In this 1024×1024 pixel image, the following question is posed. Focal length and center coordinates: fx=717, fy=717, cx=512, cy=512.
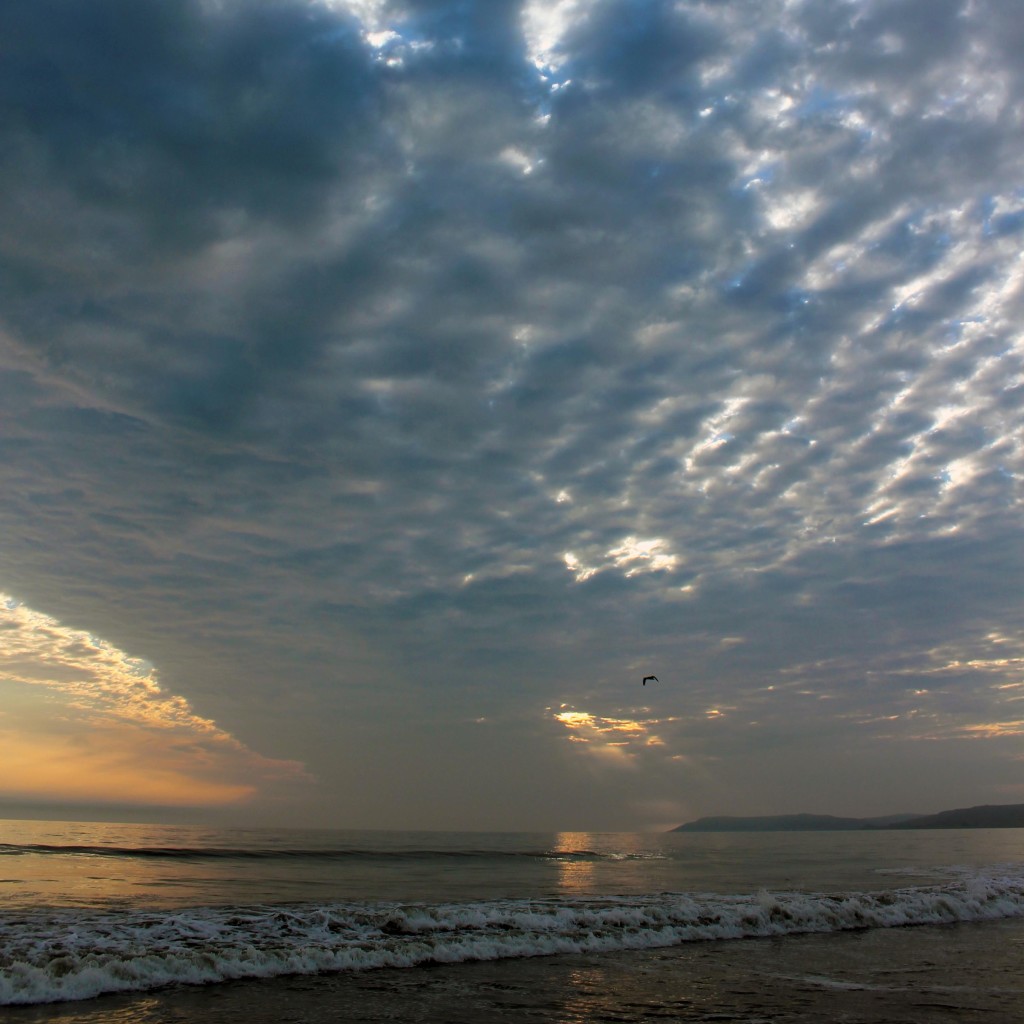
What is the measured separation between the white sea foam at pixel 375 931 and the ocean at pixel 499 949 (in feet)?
0.22

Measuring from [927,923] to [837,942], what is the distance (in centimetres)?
A: 747

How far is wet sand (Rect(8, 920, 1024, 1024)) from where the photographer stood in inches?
508

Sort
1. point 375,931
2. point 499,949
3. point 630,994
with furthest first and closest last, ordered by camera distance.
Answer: point 375,931, point 499,949, point 630,994

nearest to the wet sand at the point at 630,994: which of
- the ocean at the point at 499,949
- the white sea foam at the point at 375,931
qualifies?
the ocean at the point at 499,949

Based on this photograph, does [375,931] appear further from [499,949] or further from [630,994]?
[630,994]

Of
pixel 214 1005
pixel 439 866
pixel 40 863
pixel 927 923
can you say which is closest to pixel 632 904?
pixel 927 923

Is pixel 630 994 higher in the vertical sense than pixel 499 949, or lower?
lower

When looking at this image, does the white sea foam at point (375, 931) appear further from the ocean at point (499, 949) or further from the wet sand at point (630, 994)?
the wet sand at point (630, 994)

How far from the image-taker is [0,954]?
52.5ft

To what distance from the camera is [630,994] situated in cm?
1473

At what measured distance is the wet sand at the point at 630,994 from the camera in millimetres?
12891

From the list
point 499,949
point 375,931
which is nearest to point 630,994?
point 499,949

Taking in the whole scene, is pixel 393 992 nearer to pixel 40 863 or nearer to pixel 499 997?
pixel 499 997

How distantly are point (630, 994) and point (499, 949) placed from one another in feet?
18.9
